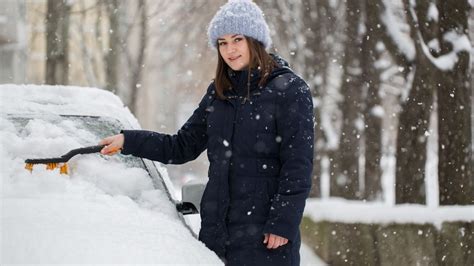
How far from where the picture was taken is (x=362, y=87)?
12.9 meters

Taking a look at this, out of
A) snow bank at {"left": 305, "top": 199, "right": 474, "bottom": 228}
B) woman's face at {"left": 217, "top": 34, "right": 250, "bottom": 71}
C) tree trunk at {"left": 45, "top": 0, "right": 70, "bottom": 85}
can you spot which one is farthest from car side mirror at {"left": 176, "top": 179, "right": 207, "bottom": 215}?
tree trunk at {"left": 45, "top": 0, "right": 70, "bottom": 85}

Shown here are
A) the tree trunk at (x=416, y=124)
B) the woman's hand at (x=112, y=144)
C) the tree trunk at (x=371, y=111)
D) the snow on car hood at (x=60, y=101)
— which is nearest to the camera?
the woman's hand at (x=112, y=144)

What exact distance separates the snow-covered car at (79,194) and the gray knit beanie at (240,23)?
0.78 metres

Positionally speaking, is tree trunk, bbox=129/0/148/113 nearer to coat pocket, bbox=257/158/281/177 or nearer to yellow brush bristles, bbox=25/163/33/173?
yellow brush bristles, bbox=25/163/33/173

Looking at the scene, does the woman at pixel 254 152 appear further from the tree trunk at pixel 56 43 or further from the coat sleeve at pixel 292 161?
the tree trunk at pixel 56 43

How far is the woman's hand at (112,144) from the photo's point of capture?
376cm

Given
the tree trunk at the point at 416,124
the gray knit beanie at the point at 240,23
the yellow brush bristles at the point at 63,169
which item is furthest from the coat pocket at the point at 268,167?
the tree trunk at the point at 416,124

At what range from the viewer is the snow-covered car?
2938 mm

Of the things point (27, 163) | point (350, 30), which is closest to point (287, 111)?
point (27, 163)

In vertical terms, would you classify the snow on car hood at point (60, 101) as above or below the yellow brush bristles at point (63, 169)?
above

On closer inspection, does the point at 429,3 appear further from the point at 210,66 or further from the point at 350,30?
the point at 210,66

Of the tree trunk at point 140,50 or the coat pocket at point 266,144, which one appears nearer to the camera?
the coat pocket at point 266,144

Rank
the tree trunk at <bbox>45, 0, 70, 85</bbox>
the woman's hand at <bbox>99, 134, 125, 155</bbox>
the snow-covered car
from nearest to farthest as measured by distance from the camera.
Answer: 1. the snow-covered car
2. the woman's hand at <bbox>99, 134, 125, 155</bbox>
3. the tree trunk at <bbox>45, 0, 70, 85</bbox>

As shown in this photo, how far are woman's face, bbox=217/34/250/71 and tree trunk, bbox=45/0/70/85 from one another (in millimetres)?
12547
